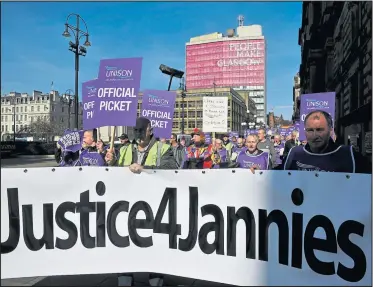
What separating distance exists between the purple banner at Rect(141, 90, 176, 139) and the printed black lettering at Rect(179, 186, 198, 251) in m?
4.35

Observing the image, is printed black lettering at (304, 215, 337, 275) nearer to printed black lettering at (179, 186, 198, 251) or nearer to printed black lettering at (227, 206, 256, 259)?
printed black lettering at (227, 206, 256, 259)

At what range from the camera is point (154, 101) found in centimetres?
777

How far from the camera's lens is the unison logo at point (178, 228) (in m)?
3.03

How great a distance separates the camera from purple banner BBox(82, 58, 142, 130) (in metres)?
4.39

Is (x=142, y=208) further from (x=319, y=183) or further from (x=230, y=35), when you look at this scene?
(x=230, y=35)

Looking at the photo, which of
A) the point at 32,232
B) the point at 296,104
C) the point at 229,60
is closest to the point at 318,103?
the point at 32,232

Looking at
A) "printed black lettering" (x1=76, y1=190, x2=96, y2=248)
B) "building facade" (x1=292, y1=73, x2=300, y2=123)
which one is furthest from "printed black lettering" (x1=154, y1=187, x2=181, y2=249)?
"building facade" (x1=292, y1=73, x2=300, y2=123)

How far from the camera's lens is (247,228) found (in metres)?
3.23

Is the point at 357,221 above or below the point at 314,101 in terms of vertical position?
below

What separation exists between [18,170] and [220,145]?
7.11m

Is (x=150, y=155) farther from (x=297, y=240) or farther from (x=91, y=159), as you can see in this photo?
(x=91, y=159)

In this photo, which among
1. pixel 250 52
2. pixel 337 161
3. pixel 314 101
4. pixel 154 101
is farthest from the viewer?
pixel 250 52

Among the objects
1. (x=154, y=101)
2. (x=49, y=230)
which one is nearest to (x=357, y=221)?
(x=49, y=230)

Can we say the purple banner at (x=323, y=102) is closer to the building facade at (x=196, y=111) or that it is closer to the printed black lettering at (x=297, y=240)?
the printed black lettering at (x=297, y=240)
